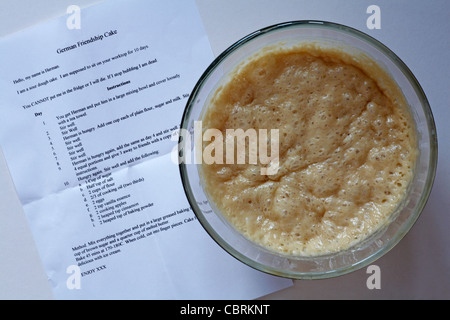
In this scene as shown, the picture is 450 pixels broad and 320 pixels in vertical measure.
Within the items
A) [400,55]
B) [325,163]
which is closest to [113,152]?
[325,163]

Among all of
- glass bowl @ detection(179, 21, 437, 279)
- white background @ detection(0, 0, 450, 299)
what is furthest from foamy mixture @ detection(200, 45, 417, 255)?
white background @ detection(0, 0, 450, 299)

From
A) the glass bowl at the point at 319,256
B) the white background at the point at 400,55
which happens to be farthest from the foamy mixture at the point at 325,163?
the white background at the point at 400,55

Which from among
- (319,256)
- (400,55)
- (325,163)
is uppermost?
(400,55)

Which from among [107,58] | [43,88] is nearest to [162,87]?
[107,58]

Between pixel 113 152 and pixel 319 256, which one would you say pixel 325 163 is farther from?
pixel 113 152

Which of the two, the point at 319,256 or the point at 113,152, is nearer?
the point at 319,256

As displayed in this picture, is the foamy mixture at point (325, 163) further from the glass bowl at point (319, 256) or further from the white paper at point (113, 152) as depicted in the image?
the white paper at point (113, 152)
